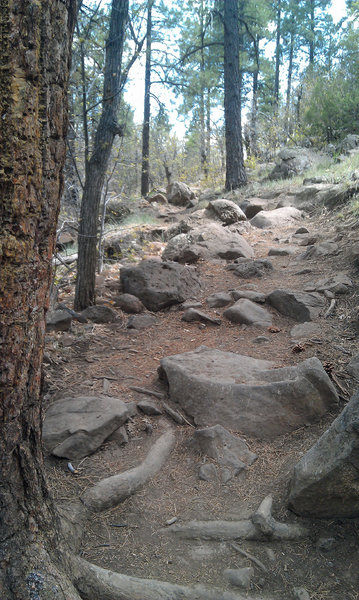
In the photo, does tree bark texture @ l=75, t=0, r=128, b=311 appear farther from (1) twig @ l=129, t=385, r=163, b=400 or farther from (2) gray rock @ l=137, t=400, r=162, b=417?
(2) gray rock @ l=137, t=400, r=162, b=417

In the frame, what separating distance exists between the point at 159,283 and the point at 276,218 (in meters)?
4.31

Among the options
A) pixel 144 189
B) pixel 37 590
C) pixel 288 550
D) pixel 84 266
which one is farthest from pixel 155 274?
pixel 144 189

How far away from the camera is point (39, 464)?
1.68 metres

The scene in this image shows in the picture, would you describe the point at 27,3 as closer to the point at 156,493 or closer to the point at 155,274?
the point at 156,493

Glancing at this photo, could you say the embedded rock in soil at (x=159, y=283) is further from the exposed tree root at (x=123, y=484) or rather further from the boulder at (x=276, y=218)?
the boulder at (x=276, y=218)

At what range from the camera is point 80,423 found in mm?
2861

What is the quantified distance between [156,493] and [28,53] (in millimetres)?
2243

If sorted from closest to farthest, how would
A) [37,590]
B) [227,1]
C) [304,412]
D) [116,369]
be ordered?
[37,590] < [304,412] < [116,369] < [227,1]

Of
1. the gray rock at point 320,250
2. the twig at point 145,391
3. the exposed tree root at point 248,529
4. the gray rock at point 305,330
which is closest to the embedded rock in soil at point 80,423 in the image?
the twig at point 145,391

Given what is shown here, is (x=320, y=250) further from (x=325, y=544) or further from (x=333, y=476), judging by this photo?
(x=325, y=544)

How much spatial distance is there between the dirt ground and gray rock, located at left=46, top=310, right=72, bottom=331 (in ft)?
0.27

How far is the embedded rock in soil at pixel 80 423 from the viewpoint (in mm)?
2766

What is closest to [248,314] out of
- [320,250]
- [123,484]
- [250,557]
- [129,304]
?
[129,304]


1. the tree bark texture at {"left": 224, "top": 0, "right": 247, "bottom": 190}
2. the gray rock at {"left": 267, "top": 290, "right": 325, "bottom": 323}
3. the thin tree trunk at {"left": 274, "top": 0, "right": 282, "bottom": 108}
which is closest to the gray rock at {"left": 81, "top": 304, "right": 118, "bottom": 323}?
the gray rock at {"left": 267, "top": 290, "right": 325, "bottom": 323}
